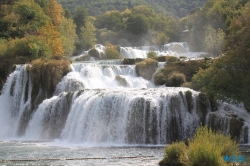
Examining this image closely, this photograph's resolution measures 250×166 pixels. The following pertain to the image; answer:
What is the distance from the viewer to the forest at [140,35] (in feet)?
94.7

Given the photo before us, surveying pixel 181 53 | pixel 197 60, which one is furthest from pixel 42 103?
pixel 181 53

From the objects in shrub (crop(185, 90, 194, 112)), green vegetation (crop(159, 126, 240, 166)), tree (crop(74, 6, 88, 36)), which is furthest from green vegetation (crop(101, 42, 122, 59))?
green vegetation (crop(159, 126, 240, 166))

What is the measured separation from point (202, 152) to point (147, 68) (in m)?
27.0

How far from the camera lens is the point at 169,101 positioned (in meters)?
29.8

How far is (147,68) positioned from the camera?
4219 centimetres

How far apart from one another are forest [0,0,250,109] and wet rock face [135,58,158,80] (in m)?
7.32

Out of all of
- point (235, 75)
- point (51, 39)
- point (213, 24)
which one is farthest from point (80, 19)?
point (235, 75)

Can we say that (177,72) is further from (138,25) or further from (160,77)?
(138,25)

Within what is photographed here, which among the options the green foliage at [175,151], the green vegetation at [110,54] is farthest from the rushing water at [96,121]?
the green vegetation at [110,54]

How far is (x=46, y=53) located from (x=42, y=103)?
1150 cm

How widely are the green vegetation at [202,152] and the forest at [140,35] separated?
11287 mm

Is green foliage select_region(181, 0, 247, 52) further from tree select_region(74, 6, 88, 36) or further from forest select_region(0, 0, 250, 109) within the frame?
tree select_region(74, 6, 88, 36)

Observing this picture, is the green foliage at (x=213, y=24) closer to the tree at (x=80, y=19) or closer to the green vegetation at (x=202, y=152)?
the tree at (x=80, y=19)

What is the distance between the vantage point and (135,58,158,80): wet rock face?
42.1 m
